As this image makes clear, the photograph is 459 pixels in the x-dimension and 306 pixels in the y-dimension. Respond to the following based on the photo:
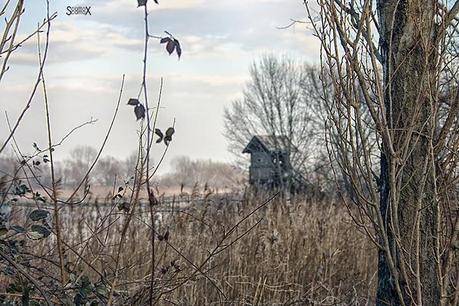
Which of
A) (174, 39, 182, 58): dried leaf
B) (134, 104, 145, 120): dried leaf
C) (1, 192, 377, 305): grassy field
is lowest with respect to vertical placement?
(1, 192, 377, 305): grassy field

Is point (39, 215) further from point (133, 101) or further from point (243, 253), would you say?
point (243, 253)

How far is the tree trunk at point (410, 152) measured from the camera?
3.55m

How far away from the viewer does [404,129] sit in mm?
3486

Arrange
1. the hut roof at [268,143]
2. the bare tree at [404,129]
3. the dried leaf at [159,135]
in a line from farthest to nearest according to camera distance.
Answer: the hut roof at [268,143]
the bare tree at [404,129]
the dried leaf at [159,135]

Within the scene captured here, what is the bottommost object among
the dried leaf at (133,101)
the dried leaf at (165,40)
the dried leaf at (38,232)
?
the dried leaf at (38,232)

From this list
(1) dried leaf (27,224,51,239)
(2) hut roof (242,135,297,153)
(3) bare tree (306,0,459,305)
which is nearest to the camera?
(1) dried leaf (27,224,51,239)

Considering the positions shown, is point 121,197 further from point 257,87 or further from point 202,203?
point 257,87

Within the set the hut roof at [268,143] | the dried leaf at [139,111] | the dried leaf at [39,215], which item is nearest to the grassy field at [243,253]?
the dried leaf at [39,215]

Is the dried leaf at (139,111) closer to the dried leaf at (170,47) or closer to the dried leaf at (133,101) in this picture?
the dried leaf at (133,101)

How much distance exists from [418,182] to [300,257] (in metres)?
3.43

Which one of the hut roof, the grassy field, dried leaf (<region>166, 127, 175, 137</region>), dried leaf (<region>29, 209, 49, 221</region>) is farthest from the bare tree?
the hut roof

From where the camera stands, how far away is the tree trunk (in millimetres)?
3553

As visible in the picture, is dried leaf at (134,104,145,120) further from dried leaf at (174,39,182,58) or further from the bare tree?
the bare tree

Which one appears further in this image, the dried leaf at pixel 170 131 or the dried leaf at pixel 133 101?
the dried leaf at pixel 170 131
